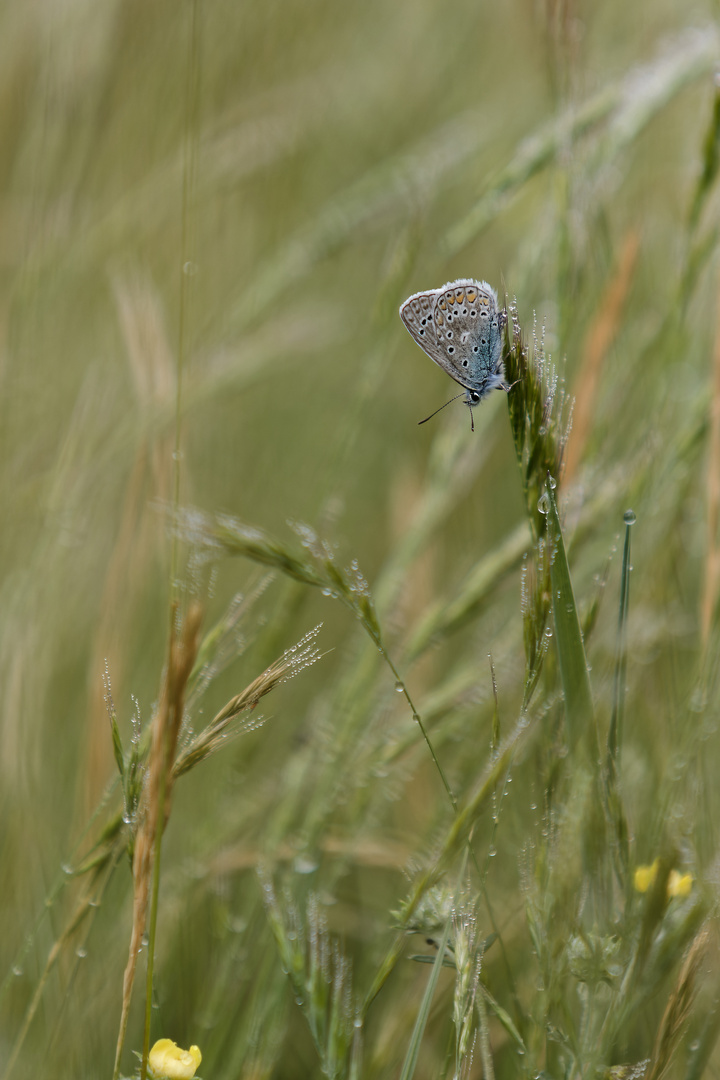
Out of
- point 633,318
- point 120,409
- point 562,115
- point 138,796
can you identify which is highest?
point 633,318

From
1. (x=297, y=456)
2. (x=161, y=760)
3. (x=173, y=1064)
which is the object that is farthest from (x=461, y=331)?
(x=297, y=456)

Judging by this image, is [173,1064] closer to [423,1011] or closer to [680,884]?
[423,1011]

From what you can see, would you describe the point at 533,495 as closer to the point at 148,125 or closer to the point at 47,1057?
the point at 47,1057

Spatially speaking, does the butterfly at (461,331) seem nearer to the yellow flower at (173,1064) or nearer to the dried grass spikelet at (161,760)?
the dried grass spikelet at (161,760)

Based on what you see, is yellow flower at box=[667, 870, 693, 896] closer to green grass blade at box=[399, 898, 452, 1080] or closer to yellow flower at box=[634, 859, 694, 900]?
yellow flower at box=[634, 859, 694, 900]

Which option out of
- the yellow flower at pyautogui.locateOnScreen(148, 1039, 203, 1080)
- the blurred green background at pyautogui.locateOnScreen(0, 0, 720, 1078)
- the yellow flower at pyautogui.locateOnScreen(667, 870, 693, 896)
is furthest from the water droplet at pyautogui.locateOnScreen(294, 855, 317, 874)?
the yellow flower at pyautogui.locateOnScreen(667, 870, 693, 896)

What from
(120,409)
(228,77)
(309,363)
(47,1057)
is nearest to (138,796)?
(47,1057)
